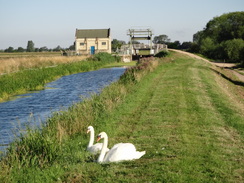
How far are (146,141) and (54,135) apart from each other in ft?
9.44

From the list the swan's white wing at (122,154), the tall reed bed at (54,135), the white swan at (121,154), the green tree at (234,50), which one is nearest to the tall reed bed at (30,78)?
the tall reed bed at (54,135)

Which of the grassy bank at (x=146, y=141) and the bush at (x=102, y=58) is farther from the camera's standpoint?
the bush at (x=102, y=58)

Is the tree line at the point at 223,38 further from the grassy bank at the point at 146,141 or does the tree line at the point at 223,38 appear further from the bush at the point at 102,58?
the grassy bank at the point at 146,141

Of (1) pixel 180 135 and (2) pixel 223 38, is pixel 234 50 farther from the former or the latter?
(1) pixel 180 135

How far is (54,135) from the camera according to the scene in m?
11.2

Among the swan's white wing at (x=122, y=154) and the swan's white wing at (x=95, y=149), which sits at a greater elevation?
the swan's white wing at (x=122, y=154)

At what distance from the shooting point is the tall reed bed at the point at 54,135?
30.5 ft

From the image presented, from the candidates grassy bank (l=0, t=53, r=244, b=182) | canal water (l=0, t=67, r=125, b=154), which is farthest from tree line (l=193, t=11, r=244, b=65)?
grassy bank (l=0, t=53, r=244, b=182)

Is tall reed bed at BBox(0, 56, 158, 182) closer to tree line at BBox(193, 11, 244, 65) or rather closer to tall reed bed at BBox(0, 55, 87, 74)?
tall reed bed at BBox(0, 55, 87, 74)

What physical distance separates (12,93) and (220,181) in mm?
22956

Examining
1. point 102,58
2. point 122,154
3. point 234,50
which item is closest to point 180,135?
→ point 122,154

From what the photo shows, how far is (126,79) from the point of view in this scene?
81.6 feet

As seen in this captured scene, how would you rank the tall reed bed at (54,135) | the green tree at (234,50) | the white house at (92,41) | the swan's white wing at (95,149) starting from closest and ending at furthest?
the tall reed bed at (54,135)
the swan's white wing at (95,149)
the green tree at (234,50)
the white house at (92,41)

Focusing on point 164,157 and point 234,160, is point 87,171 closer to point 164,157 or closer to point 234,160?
point 164,157
